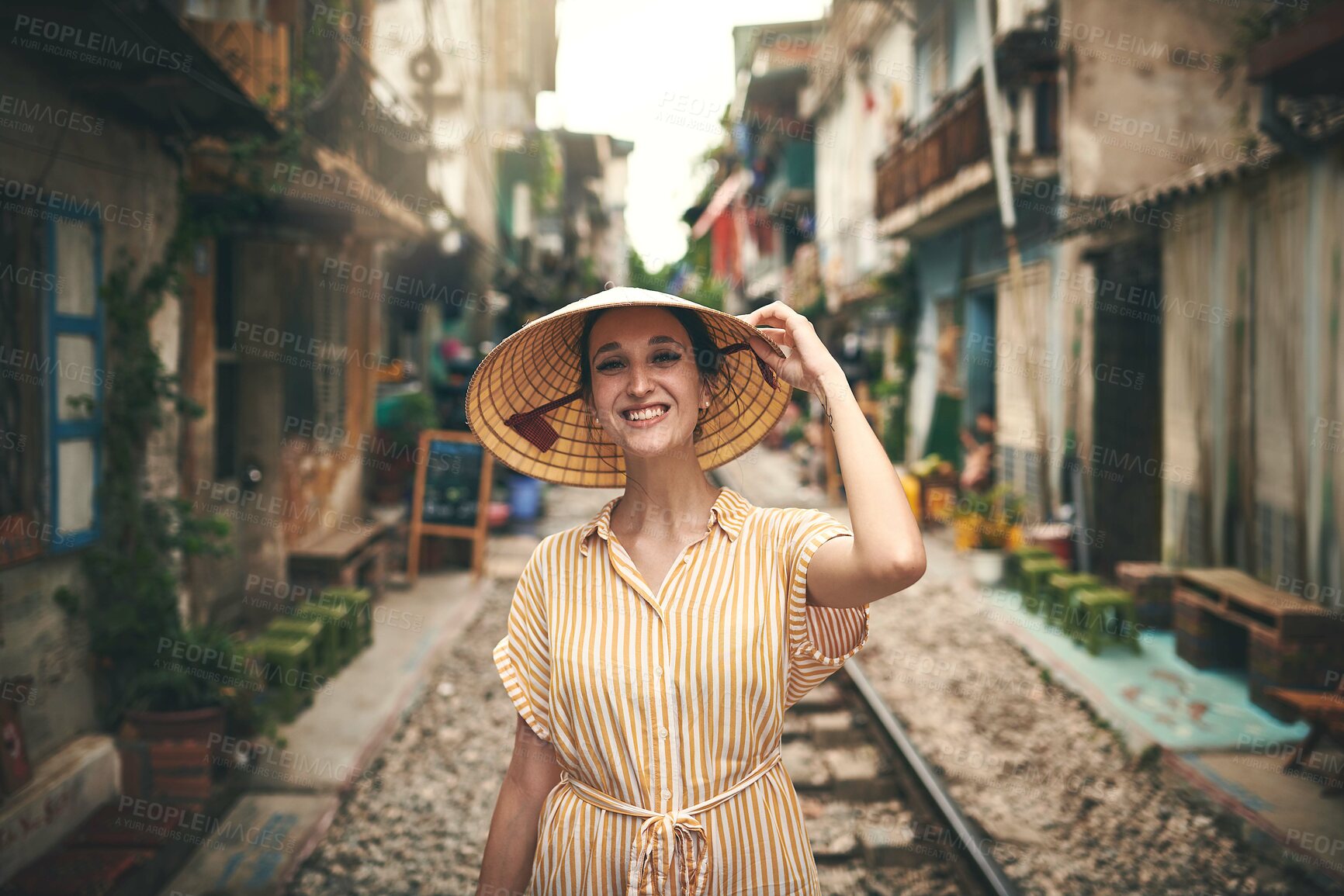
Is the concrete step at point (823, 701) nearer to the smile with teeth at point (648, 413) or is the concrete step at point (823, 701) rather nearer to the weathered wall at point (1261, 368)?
the weathered wall at point (1261, 368)

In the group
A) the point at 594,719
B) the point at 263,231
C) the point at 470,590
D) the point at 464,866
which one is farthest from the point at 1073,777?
the point at 263,231

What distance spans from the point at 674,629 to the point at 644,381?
494mm

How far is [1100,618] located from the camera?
7137 mm

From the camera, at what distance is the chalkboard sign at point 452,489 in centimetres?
992

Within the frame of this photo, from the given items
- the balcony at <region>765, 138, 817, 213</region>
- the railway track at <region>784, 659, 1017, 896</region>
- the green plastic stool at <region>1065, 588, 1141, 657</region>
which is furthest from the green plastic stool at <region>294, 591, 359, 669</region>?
the balcony at <region>765, 138, 817, 213</region>

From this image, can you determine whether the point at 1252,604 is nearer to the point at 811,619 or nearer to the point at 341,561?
the point at 811,619

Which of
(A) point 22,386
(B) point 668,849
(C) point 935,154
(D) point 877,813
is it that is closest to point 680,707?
(B) point 668,849

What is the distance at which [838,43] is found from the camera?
20.2m

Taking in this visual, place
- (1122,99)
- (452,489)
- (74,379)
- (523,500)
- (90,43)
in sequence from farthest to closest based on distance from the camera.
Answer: (523,500) → (1122,99) → (452,489) → (74,379) → (90,43)

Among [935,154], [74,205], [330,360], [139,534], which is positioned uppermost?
[935,154]

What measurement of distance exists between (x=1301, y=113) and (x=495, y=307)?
1393 cm

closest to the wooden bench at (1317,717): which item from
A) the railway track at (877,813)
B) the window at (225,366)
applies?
the railway track at (877,813)

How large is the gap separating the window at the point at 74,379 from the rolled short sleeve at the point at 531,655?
12.5ft

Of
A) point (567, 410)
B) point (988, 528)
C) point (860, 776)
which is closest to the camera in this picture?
point (567, 410)
